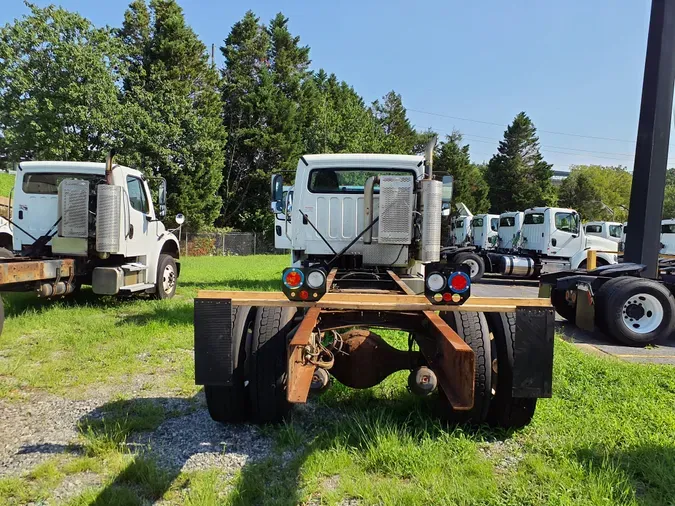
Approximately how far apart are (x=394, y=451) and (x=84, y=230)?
6112 millimetres

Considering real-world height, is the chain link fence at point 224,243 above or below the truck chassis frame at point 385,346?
below

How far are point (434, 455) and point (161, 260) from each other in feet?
24.4

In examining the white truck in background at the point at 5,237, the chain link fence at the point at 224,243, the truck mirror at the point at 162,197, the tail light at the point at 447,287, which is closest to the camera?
the tail light at the point at 447,287

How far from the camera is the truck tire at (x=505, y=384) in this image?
10.4 feet

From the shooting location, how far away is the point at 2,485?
2668mm

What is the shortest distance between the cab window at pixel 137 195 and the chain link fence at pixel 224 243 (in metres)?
18.1

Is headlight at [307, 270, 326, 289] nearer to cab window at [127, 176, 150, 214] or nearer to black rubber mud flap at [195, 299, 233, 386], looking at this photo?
black rubber mud flap at [195, 299, 233, 386]

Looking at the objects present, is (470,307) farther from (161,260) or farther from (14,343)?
(161,260)

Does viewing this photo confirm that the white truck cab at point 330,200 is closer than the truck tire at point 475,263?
Yes

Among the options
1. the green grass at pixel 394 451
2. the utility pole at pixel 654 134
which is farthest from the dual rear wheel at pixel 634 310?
the green grass at pixel 394 451

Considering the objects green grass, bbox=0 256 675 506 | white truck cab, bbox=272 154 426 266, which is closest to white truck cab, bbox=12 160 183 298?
green grass, bbox=0 256 675 506

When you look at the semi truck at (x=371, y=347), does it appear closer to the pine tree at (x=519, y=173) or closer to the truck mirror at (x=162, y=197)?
the truck mirror at (x=162, y=197)

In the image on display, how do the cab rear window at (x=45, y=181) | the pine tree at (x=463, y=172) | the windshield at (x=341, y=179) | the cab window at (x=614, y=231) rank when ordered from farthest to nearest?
the pine tree at (x=463, y=172), the cab window at (x=614, y=231), the cab rear window at (x=45, y=181), the windshield at (x=341, y=179)

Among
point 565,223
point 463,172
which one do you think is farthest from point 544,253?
point 463,172
